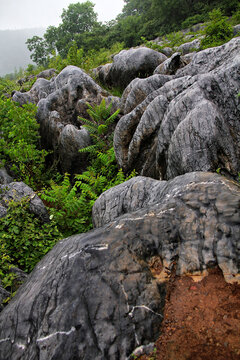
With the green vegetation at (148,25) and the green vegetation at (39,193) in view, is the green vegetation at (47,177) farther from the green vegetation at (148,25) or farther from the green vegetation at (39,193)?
the green vegetation at (148,25)

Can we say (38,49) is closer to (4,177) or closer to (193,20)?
(193,20)

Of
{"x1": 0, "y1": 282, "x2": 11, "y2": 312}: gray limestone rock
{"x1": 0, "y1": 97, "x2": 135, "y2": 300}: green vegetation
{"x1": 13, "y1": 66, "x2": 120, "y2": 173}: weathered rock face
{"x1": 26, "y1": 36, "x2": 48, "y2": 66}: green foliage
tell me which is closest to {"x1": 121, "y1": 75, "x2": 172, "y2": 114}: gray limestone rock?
{"x1": 0, "y1": 97, "x2": 135, "y2": 300}: green vegetation

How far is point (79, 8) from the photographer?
4600 cm

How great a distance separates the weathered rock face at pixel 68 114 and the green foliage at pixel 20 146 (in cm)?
106

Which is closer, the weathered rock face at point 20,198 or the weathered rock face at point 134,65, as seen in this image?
the weathered rock face at point 20,198

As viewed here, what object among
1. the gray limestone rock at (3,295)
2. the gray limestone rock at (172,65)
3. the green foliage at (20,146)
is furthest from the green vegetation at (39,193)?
the gray limestone rock at (172,65)

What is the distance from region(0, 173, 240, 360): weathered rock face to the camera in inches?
91.6

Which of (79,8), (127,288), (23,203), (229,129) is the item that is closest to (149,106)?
(229,129)

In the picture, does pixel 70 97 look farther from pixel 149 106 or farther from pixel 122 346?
pixel 122 346

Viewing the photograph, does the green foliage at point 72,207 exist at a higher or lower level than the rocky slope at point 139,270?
lower

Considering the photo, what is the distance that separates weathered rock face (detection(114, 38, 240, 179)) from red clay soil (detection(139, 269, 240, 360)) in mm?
2636

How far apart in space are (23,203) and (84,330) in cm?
381

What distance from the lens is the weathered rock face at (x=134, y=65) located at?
1164 cm

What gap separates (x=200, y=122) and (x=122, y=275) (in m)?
3.58
